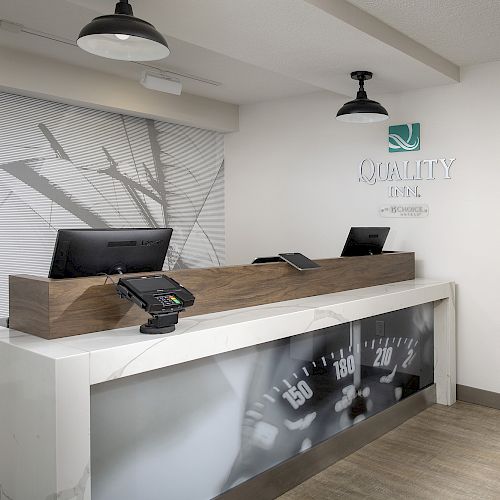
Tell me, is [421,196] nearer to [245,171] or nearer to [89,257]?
[245,171]

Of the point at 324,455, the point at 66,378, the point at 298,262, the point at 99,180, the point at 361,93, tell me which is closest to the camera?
the point at 66,378

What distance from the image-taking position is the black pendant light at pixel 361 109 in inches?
166

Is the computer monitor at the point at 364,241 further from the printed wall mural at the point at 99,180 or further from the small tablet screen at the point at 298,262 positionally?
the printed wall mural at the point at 99,180

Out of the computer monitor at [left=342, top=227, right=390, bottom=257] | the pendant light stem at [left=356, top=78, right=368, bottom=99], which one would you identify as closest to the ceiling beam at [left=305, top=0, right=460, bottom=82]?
the pendant light stem at [left=356, top=78, right=368, bottom=99]

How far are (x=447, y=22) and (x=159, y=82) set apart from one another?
2394 mm

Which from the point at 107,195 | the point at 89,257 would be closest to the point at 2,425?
the point at 89,257

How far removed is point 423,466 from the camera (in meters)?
3.50

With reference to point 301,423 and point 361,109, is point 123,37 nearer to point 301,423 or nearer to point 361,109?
point 361,109

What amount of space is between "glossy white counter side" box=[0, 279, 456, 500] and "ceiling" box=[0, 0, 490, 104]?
179 cm

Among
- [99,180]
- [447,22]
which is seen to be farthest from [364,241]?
[99,180]

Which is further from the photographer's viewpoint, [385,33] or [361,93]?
[361,93]

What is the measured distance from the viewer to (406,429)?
4133mm

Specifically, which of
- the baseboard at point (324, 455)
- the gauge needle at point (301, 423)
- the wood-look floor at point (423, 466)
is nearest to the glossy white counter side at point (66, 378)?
the gauge needle at point (301, 423)

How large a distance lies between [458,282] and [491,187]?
87 cm
